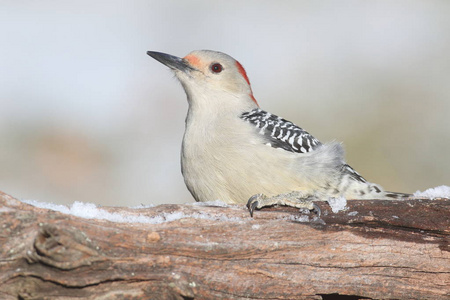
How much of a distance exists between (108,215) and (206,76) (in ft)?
9.53

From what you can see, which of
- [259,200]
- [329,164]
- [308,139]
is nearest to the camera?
[259,200]

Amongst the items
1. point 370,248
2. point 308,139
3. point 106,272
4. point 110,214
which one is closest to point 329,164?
point 308,139

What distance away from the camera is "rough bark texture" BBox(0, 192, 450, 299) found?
3748mm

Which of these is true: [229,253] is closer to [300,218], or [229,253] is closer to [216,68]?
[300,218]

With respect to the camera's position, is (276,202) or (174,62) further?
(174,62)

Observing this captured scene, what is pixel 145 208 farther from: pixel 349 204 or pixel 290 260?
pixel 349 204

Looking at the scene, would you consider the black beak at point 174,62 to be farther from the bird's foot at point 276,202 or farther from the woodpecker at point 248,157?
the bird's foot at point 276,202

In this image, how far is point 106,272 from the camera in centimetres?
389

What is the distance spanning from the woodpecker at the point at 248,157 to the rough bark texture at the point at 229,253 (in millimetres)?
586

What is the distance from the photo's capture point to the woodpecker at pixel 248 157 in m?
5.70

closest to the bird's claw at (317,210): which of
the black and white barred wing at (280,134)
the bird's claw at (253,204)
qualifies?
the bird's claw at (253,204)

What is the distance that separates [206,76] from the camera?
6.87 m

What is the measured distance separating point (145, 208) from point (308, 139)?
2481 millimetres

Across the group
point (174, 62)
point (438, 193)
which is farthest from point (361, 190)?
point (174, 62)
